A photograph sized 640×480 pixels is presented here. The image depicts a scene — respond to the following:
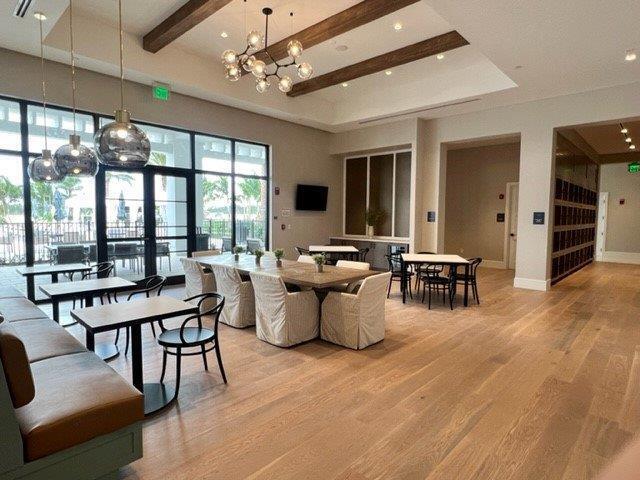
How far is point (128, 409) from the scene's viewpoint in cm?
197

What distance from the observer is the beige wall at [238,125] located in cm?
539

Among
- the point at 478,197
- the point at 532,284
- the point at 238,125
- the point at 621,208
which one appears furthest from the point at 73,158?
the point at 621,208

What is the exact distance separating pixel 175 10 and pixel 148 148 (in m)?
3.36

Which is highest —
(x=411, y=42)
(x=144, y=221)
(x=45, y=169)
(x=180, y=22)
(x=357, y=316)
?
(x=411, y=42)

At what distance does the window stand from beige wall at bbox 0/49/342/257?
31cm

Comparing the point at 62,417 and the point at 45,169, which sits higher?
the point at 45,169

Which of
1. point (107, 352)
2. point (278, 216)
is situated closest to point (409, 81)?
point (278, 216)

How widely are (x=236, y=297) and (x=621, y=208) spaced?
12900mm

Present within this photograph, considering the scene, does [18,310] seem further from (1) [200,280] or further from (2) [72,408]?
(2) [72,408]

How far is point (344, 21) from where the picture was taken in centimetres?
491

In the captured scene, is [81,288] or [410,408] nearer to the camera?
[410,408]

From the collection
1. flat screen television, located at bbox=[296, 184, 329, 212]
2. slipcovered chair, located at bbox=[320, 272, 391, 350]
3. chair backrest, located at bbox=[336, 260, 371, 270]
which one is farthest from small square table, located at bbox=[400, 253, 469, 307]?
flat screen television, located at bbox=[296, 184, 329, 212]

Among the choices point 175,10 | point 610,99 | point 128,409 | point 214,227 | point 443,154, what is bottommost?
point 128,409

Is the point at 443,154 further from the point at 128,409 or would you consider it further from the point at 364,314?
the point at 128,409
